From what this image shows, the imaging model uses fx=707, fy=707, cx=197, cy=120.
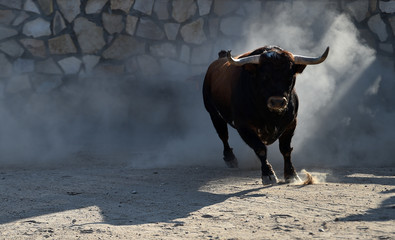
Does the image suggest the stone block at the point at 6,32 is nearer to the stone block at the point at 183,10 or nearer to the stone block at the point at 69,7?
the stone block at the point at 69,7

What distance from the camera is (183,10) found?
11422 millimetres

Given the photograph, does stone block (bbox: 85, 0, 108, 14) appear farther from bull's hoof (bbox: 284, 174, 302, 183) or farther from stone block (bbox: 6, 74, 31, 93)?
bull's hoof (bbox: 284, 174, 302, 183)

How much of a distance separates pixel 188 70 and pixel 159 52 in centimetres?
56

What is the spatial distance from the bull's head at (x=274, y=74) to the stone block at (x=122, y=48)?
4.64 metres

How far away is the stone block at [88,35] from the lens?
37.0ft

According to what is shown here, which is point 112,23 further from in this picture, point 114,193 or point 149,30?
point 114,193

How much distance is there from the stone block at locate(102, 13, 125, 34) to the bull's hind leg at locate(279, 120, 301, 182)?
4.73m

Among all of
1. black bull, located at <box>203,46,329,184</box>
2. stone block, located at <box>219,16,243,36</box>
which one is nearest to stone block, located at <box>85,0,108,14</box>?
stone block, located at <box>219,16,243,36</box>

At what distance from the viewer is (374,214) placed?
→ 211 inches

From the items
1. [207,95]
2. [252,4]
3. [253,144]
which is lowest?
[253,144]

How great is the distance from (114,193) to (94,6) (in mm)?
5332

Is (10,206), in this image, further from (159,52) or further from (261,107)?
(159,52)

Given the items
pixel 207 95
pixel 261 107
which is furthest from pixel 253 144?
pixel 207 95

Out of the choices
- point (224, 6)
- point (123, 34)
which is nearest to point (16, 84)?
point (123, 34)
